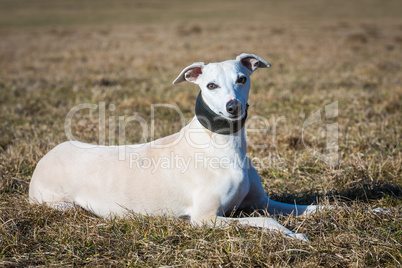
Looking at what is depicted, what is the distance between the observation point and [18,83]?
10781mm

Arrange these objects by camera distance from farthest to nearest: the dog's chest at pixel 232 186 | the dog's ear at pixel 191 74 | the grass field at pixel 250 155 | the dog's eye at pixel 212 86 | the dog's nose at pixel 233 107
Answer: the dog's ear at pixel 191 74, the dog's eye at pixel 212 86, the dog's chest at pixel 232 186, the dog's nose at pixel 233 107, the grass field at pixel 250 155

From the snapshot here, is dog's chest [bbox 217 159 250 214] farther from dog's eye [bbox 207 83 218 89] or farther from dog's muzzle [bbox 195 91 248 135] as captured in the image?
dog's eye [bbox 207 83 218 89]

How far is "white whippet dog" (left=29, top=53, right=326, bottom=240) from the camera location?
11.1 ft

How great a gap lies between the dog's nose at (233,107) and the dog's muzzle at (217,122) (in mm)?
144

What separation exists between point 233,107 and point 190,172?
2.41 ft

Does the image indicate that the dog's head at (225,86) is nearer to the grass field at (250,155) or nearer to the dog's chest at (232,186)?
the dog's chest at (232,186)

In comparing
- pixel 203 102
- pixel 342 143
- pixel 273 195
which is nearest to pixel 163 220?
pixel 203 102

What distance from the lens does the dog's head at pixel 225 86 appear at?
10.9 feet

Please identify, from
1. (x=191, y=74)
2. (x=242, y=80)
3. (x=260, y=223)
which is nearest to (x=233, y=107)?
(x=242, y=80)

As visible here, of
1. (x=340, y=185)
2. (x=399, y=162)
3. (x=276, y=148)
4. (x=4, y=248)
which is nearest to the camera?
(x=4, y=248)

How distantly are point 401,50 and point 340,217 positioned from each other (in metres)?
15.3

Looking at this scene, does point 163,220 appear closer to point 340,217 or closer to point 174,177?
point 174,177

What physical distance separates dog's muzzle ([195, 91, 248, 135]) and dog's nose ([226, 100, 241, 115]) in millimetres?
144

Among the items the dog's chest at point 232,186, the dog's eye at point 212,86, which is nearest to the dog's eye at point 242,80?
the dog's eye at point 212,86
